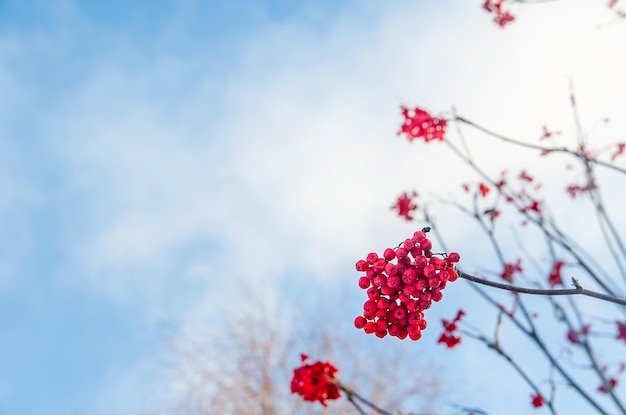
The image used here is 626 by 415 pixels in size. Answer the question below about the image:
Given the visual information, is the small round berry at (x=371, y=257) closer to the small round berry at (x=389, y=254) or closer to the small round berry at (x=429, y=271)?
the small round berry at (x=389, y=254)

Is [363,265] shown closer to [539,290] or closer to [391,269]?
[391,269]

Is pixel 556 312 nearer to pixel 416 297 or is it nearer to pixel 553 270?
pixel 553 270

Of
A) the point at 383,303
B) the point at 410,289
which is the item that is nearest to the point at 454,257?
the point at 410,289

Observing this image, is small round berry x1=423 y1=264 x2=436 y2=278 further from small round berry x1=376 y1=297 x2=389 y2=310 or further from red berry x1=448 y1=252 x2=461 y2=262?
small round berry x1=376 y1=297 x2=389 y2=310

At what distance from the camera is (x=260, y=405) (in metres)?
11.0

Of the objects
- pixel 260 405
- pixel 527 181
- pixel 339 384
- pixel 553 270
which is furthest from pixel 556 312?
pixel 260 405

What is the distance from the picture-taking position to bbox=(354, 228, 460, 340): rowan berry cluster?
5.20 feet

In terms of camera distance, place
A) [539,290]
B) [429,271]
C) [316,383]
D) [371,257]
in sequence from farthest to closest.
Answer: [316,383]
[371,257]
[429,271]
[539,290]

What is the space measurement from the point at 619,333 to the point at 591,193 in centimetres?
162

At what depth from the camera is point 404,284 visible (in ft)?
5.36

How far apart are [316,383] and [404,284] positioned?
206 centimetres

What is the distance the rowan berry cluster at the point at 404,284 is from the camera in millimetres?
1586

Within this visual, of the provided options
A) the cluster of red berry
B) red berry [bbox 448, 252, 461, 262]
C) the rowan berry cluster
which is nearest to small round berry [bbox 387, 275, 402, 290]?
the rowan berry cluster

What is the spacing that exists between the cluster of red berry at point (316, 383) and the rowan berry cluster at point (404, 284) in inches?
73.0
